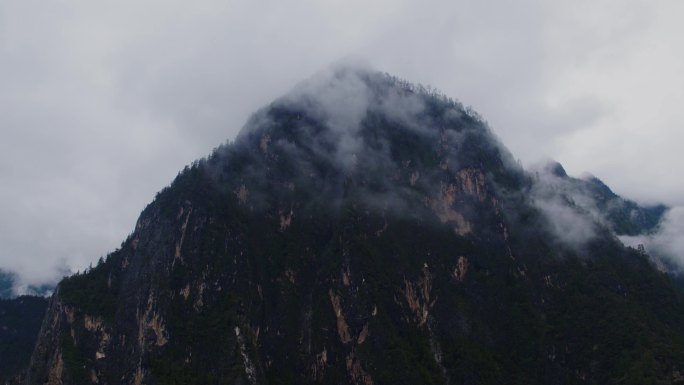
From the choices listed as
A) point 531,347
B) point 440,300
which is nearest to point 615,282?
point 531,347

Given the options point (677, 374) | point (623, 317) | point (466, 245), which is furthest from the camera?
point (466, 245)

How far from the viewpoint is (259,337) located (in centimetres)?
18038

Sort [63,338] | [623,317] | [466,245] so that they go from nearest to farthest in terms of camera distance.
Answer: [623,317] → [63,338] → [466,245]

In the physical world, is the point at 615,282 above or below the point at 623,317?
above

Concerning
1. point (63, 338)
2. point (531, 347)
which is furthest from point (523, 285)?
point (63, 338)

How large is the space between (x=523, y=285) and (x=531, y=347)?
20763mm

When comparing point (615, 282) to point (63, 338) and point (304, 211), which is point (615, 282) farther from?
point (63, 338)

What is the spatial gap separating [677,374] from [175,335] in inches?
5105

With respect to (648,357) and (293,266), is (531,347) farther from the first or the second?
(293,266)

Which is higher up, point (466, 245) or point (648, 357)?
point (466, 245)

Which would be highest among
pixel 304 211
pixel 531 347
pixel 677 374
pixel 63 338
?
pixel 304 211

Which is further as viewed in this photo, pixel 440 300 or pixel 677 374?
pixel 440 300

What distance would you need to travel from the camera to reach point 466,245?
198125mm

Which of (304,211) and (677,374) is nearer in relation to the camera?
(677,374)
